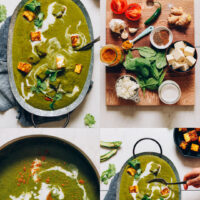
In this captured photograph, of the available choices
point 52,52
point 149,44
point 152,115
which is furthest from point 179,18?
point 52,52

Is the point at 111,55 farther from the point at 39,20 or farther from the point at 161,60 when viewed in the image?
the point at 39,20

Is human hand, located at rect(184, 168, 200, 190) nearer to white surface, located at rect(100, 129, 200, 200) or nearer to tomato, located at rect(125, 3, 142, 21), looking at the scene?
white surface, located at rect(100, 129, 200, 200)

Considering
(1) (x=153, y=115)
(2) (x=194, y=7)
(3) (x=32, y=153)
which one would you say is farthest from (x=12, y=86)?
(2) (x=194, y=7)

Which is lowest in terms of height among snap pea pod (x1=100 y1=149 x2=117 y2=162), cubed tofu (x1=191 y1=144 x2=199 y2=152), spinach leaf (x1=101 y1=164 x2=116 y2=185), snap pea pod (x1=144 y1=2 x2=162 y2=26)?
spinach leaf (x1=101 y1=164 x2=116 y2=185)

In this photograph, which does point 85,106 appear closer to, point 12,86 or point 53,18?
point 12,86

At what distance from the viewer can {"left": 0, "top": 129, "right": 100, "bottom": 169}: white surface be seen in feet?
6.22

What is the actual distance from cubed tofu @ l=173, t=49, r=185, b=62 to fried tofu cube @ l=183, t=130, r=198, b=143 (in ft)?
1.82

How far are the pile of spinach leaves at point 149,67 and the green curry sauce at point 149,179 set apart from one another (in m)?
0.55

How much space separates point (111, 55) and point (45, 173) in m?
1.09

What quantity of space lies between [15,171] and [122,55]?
127cm

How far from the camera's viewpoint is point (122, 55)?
5.94ft

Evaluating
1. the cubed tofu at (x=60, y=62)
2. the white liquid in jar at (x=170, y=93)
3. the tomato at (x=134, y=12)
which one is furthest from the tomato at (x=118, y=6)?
the white liquid in jar at (x=170, y=93)

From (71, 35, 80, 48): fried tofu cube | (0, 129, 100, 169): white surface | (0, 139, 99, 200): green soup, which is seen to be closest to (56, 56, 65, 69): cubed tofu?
(71, 35, 80, 48): fried tofu cube

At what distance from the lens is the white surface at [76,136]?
1.89 meters
